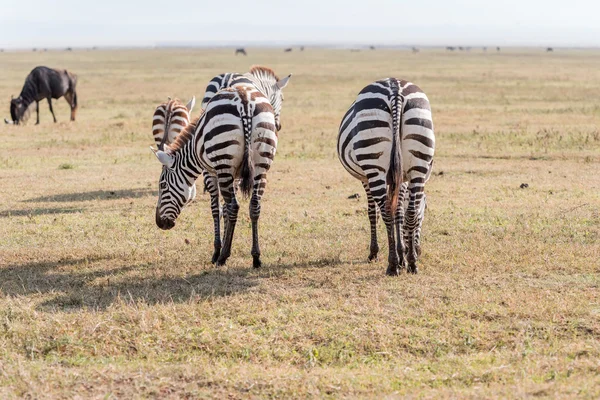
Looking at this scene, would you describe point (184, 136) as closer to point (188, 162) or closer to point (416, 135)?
point (188, 162)

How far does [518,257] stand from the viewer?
974 cm

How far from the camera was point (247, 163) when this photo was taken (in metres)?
9.27

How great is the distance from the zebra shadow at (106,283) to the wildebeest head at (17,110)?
60.7 feet

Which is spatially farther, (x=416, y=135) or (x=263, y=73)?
(x=263, y=73)

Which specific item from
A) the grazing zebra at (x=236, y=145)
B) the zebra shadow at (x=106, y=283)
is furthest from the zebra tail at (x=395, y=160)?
the zebra shadow at (x=106, y=283)

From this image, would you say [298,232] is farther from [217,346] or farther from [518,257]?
[217,346]

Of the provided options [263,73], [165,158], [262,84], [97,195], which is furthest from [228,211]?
[97,195]

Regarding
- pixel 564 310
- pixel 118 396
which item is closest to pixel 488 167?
pixel 564 310

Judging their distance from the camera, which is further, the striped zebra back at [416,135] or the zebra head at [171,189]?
the zebra head at [171,189]

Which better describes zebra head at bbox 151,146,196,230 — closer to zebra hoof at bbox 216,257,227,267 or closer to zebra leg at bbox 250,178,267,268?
zebra hoof at bbox 216,257,227,267

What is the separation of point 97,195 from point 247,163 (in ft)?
21.6

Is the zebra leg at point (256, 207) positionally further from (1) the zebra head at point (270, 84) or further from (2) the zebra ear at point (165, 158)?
(1) the zebra head at point (270, 84)

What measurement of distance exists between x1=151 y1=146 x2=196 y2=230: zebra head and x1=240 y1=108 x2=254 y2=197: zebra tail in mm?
1378

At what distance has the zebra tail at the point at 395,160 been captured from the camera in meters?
8.80
